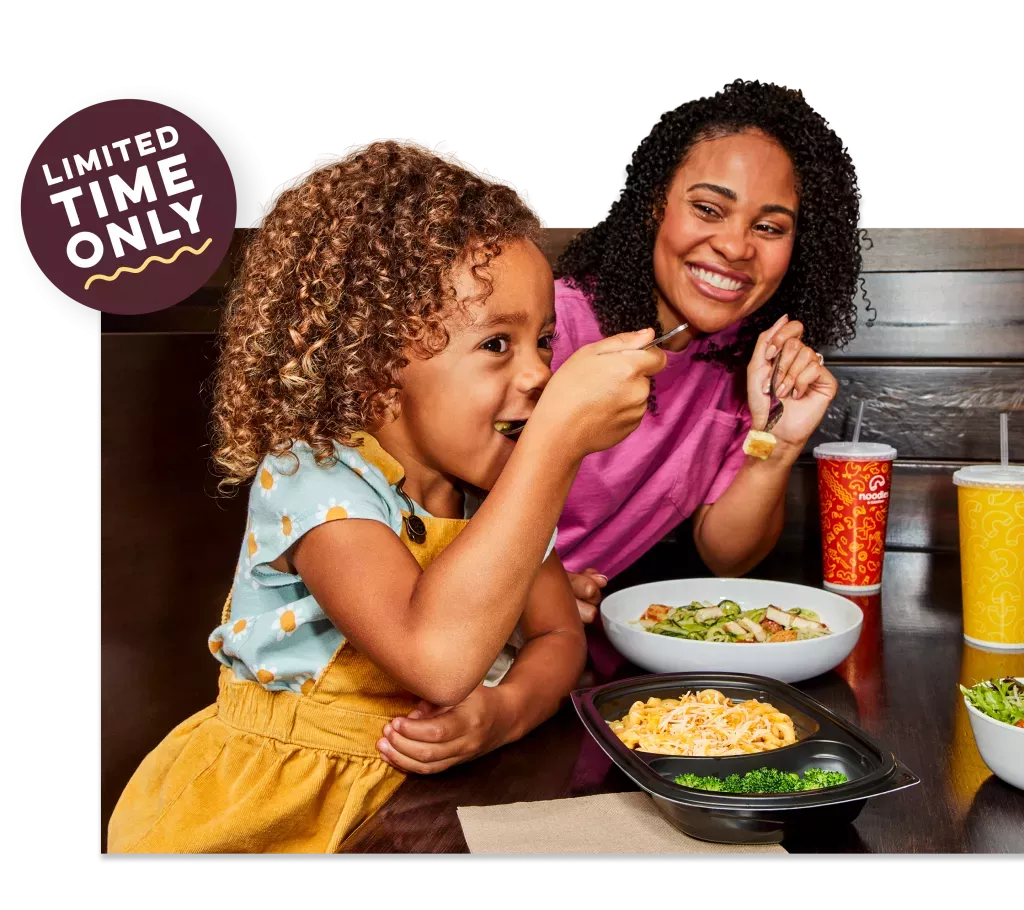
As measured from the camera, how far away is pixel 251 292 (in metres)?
0.88

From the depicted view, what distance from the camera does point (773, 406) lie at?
132 centimetres

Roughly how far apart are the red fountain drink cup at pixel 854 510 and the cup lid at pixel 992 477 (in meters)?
0.11

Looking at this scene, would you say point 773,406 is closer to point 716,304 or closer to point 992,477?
point 716,304

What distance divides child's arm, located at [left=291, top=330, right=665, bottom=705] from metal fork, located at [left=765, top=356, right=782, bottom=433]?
0.53m

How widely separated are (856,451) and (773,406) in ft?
0.46

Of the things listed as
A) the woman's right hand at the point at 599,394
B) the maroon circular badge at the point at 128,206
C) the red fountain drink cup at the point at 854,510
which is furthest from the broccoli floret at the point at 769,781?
the maroon circular badge at the point at 128,206

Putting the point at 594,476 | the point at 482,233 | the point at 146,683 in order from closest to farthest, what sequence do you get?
the point at 482,233 < the point at 146,683 < the point at 594,476

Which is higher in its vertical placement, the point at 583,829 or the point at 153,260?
the point at 153,260

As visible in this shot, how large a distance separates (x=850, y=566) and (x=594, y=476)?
1.19 ft

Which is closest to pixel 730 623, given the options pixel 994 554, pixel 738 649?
pixel 738 649

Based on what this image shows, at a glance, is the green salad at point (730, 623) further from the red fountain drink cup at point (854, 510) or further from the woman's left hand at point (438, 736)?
the woman's left hand at point (438, 736)

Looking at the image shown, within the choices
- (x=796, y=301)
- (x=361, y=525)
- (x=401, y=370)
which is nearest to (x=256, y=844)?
(x=361, y=525)

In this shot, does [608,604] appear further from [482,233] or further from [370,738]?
[482,233]

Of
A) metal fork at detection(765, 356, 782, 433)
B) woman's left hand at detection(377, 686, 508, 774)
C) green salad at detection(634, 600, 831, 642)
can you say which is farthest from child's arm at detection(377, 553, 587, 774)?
metal fork at detection(765, 356, 782, 433)
